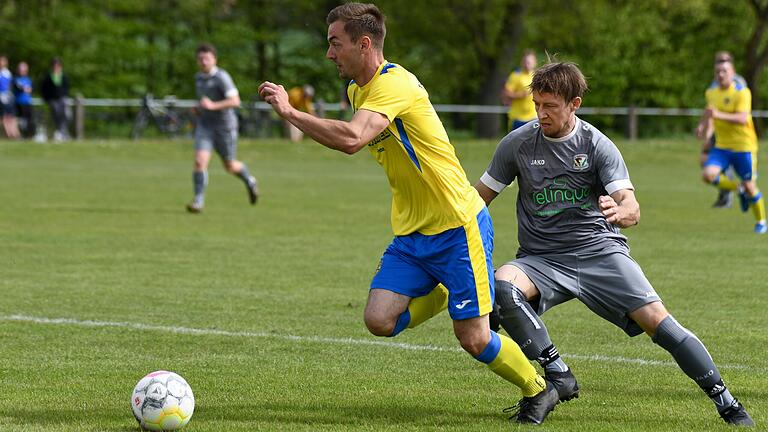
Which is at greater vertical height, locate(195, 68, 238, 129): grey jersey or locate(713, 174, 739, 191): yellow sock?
locate(195, 68, 238, 129): grey jersey

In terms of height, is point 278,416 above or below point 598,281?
below

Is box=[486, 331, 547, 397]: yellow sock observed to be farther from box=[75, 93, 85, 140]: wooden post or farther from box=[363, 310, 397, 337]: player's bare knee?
box=[75, 93, 85, 140]: wooden post

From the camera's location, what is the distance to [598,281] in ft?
20.7

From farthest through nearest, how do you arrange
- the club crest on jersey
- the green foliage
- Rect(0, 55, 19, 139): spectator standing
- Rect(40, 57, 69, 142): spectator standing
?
the green foliage, Rect(0, 55, 19, 139): spectator standing, Rect(40, 57, 69, 142): spectator standing, the club crest on jersey

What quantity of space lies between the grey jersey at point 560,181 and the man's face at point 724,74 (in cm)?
1063

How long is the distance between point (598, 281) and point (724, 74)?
1102 cm

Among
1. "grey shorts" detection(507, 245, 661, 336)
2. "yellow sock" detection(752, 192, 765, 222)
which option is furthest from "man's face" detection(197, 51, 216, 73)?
"grey shorts" detection(507, 245, 661, 336)

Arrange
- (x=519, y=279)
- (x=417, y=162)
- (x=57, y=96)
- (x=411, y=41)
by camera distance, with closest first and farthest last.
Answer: (x=417, y=162) < (x=519, y=279) < (x=57, y=96) < (x=411, y=41)

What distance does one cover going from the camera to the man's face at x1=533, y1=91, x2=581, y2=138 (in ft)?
20.4

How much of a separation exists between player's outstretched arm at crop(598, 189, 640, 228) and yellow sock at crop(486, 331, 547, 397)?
784 mm

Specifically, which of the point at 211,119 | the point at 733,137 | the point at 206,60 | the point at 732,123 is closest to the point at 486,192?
the point at 732,123

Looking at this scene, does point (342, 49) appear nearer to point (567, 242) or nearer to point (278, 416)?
point (567, 242)

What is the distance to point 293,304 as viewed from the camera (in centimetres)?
997

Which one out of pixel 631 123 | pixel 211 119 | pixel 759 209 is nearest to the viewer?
pixel 759 209
